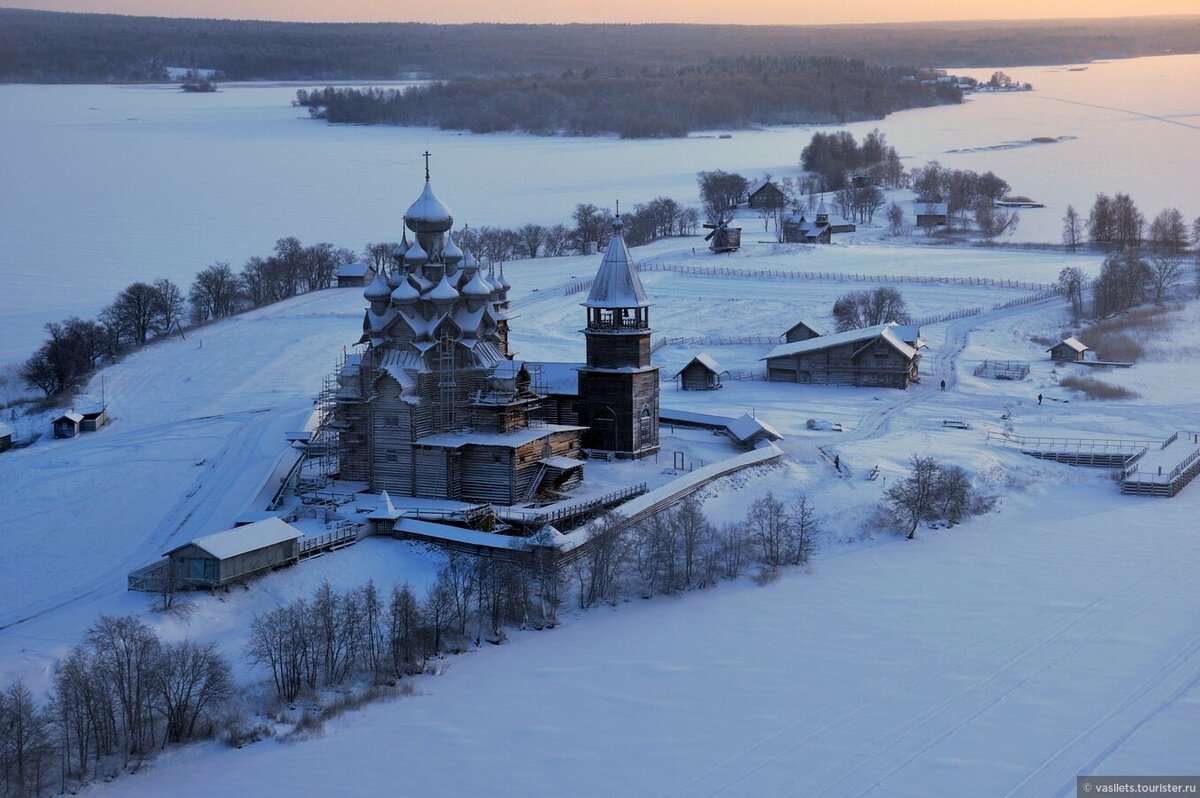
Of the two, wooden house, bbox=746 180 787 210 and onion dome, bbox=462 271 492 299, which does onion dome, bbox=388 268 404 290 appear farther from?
wooden house, bbox=746 180 787 210

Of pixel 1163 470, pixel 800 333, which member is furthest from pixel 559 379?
pixel 800 333

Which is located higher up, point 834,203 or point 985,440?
point 834,203

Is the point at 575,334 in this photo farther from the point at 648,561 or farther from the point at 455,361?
the point at 648,561

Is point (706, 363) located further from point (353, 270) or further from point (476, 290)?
point (353, 270)

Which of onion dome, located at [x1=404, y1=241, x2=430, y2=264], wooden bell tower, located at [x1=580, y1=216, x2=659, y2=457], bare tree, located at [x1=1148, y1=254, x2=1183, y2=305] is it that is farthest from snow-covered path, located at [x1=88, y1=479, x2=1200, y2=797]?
bare tree, located at [x1=1148, y1=254, x2=1183, y2=305]

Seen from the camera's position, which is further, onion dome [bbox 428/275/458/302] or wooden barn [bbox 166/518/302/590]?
onion dome [bbox 428/275/458/302]

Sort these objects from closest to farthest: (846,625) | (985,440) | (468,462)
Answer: (846,625) < (468,462) < (985,440)

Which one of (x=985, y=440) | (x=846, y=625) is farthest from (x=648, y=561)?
(x=985, y=440)

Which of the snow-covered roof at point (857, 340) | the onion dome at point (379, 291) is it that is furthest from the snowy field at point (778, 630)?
the onion dome at point (379, 291)
